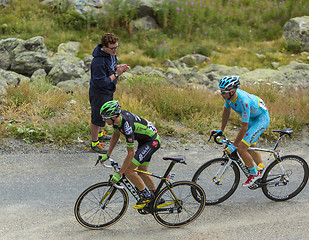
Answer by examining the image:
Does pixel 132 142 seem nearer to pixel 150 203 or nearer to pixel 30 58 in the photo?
pixel 150 203

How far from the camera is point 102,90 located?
6.36 metres

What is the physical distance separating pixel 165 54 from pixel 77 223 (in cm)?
1154

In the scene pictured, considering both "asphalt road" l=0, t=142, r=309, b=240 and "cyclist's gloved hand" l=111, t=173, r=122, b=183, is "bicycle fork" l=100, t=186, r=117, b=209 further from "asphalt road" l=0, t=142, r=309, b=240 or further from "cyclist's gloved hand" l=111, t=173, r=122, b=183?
"asphalt road" l=0, t=142, r=309, b=240

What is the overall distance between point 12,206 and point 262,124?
4.00 meters

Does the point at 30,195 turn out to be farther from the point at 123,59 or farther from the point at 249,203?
the point at 123,59

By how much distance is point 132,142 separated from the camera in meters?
4.48

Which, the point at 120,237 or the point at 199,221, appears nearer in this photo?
the point at 120,237

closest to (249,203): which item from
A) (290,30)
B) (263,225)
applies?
(263,225)

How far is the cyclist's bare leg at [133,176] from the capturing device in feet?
15.3

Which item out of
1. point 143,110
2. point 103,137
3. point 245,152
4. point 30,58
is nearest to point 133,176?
point 245,152

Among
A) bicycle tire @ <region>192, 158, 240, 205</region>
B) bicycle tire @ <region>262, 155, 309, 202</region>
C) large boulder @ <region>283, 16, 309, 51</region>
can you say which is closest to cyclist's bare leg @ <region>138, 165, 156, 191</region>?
bicycle tire @ <region>192, 158, 240, 205</region>

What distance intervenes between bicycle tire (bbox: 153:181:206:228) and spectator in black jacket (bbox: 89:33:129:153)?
7.75 ft

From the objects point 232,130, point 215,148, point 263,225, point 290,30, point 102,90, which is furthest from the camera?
point 290,30

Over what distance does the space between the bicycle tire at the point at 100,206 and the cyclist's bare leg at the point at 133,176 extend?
0.59 ft
